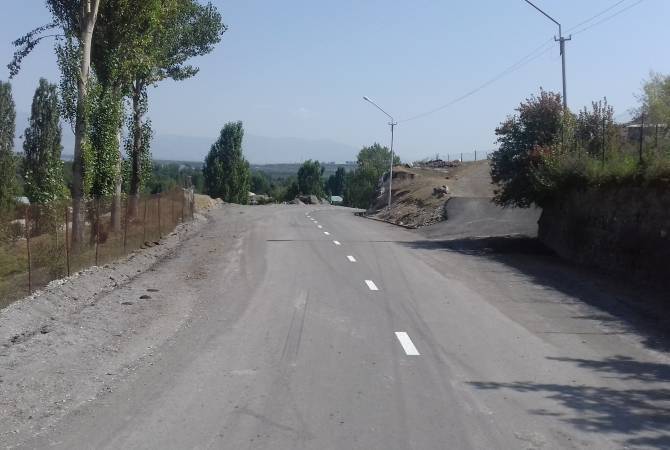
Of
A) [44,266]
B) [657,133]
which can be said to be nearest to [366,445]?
[44,266]

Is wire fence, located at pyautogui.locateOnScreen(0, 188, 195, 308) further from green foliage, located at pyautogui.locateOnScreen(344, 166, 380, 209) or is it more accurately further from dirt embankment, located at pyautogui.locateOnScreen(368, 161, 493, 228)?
green foliage, located at pyautogui.locateOnScreen(344, 166, 380, 209)

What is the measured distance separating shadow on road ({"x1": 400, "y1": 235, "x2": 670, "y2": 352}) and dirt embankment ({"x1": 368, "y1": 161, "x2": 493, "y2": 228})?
54.9ft

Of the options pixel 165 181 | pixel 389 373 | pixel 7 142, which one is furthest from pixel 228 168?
pixel 389 373

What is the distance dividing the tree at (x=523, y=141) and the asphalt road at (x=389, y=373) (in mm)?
9698

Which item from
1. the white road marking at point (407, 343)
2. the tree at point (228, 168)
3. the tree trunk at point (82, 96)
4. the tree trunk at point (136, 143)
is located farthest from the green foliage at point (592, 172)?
the tree at point (228, 168)

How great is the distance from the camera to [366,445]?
6.49 m

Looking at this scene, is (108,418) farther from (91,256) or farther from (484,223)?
(484,223)

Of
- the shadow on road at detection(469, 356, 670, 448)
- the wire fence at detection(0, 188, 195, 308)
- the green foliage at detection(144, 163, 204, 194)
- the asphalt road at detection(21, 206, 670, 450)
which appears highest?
the green foliage at detection(144, 163, 204, 194)

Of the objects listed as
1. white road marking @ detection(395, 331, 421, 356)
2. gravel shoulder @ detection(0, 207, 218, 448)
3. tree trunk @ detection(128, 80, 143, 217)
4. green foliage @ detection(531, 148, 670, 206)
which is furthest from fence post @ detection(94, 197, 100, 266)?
green foliage @ detection(531, 148, 670, 206)

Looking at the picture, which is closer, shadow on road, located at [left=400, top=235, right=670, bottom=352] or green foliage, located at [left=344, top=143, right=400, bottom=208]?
shadow on road, located at [left=400, top=235, right=670, bottom=352]

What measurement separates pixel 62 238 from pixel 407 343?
38.2 ft

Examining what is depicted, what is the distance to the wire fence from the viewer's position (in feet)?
55.4

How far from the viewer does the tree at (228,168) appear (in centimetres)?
10781

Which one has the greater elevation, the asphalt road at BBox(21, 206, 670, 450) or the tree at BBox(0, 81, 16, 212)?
the tree at BBox(0, 81, 16, 212)
